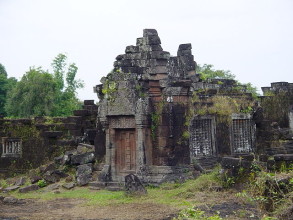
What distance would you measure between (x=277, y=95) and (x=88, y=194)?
13.3 metres

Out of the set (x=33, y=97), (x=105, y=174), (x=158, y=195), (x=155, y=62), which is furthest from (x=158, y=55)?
(x=33, y=97)

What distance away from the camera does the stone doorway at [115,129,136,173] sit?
12.6m

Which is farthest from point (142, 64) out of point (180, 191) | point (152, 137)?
point (180, 191)

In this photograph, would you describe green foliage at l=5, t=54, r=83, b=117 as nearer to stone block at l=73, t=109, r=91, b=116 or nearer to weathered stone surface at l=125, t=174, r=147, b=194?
stone block at l=73, t=109, r=91, b=116

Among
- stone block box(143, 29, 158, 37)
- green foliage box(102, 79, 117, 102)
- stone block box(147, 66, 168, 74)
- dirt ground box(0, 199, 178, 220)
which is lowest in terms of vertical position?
dirt ground box(0, 199, 178, 220)

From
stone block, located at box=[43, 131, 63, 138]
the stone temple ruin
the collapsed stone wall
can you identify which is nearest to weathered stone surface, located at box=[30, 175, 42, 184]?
the stone temple ruin

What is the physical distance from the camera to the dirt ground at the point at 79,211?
28.3 feet

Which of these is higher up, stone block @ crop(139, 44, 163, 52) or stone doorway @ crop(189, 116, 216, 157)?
stone block @ crop(139, 44, 163, 52)

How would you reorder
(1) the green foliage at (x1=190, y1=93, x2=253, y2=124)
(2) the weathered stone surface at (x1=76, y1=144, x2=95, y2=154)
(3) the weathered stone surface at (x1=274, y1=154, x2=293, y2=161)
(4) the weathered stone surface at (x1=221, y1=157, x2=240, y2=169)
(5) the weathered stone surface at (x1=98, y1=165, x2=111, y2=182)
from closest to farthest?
(3) the weathered stone surface at (x1=274, y1=154, x2=293, y2=161), (4) the weathered stone surface at (x1=221, y1=157, x2=240, y2=169), (5) the weathered stone surface at (x1=98, y1=165, x2=111, y2=182), (2) the weathered stone surface at (x1=76, y1=144, x2=95, y2=154), (1) the green foliage at (x1=190, y1=93, x2=253, y2=124)

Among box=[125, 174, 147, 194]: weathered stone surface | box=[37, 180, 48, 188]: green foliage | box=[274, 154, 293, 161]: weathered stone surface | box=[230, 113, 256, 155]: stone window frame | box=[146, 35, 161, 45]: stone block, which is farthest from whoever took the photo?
box=[230, 113, 256, 155]: stone window frame

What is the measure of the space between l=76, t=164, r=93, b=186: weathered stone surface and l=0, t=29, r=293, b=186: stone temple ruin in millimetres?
388

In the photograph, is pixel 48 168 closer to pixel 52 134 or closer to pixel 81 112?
pixel 52 134

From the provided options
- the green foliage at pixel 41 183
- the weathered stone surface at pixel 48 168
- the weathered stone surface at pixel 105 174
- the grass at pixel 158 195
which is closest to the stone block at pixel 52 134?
the weathered stone surface at pixel 48 168

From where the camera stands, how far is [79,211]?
9492 millimetres
